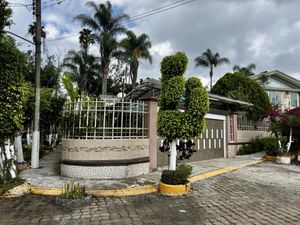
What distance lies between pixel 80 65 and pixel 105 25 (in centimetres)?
644

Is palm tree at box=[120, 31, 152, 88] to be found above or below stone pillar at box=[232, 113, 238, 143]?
above

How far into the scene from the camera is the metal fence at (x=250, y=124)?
17.2 meters

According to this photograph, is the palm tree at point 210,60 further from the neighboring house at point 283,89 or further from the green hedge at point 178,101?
the green hedge at point 178,101

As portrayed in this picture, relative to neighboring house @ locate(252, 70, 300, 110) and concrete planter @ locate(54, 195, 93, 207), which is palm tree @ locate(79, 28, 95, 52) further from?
concrete planter @ locate(54, 195, 93, 207)

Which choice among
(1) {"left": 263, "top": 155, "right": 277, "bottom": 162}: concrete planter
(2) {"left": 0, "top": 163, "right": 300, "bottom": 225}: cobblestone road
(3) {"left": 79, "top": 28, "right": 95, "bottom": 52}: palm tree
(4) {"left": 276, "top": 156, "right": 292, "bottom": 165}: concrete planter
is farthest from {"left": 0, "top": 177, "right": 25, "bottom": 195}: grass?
(3) {"left": 79, "top": 28, "right": 95, "bottom": 52}: palm tree

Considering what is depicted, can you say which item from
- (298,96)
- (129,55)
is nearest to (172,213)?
(129,55)

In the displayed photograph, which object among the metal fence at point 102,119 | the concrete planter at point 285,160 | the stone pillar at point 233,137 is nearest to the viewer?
the metal fence at point 102,119

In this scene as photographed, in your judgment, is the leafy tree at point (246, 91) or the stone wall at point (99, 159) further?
the leafy tree at point (246, 91)

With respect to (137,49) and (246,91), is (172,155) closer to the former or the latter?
(246,91)

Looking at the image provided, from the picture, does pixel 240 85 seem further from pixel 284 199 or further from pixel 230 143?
pixel 284 199

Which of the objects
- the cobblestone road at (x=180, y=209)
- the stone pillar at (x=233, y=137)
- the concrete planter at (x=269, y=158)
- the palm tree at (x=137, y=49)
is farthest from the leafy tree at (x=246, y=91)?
the cobblestone road at (x=180, y=209)

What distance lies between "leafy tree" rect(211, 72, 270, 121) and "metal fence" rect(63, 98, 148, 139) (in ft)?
38.4

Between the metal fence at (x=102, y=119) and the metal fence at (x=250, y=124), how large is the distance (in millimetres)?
9756

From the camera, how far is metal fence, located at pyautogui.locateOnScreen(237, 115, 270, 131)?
17250mm
